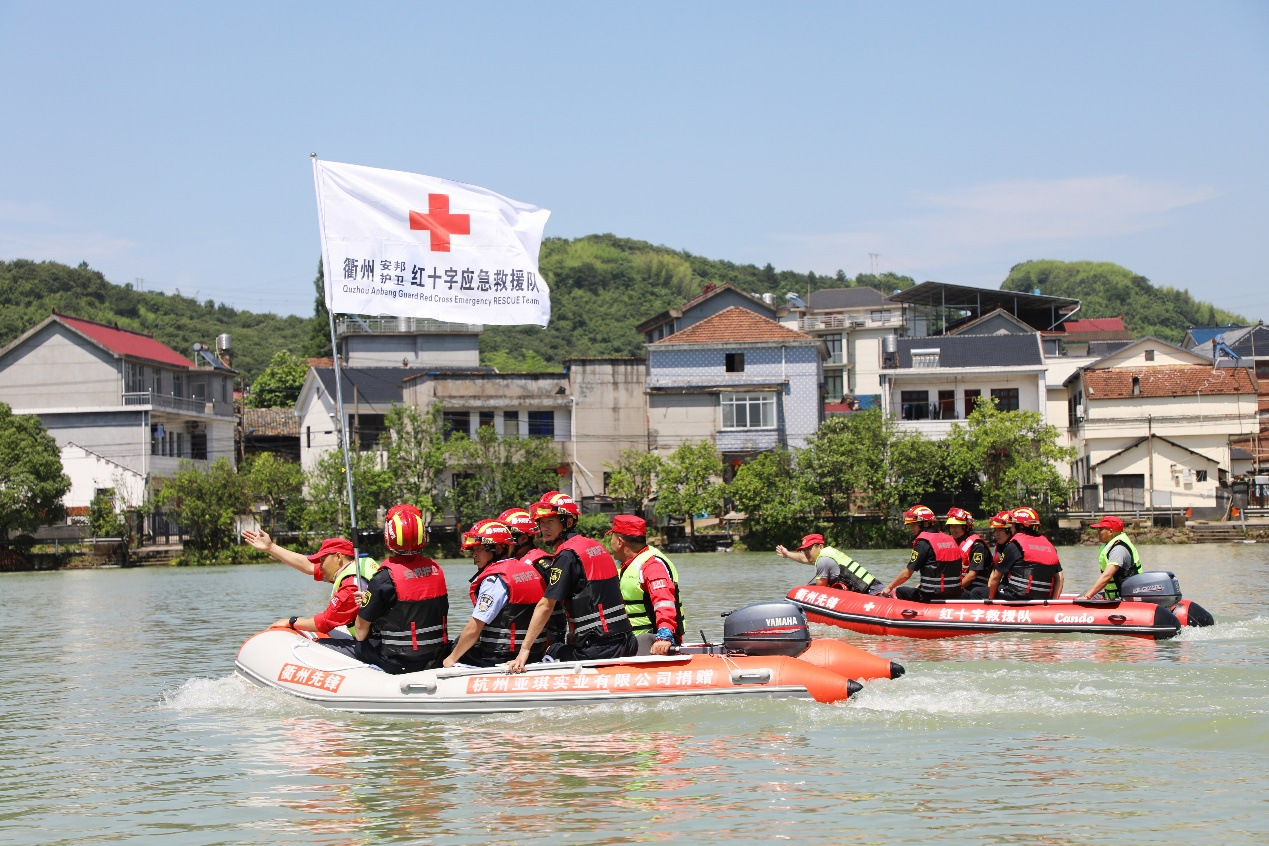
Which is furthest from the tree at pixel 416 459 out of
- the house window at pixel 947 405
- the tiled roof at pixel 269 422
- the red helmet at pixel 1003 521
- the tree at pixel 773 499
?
the red helmet at pixel 1003 521

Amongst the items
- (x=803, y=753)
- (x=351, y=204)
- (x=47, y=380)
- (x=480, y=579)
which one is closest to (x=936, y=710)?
(x=803, y=753)

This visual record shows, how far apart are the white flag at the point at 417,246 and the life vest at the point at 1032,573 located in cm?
848

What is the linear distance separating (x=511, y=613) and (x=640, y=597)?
4.64 feet

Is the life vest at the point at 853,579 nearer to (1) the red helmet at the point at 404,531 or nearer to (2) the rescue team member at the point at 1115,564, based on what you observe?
(2) the rescue team member at the point at 1115,564

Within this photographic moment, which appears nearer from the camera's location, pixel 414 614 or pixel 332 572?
pixel 414 614

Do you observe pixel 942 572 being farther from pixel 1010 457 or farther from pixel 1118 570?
pixel 1010 457

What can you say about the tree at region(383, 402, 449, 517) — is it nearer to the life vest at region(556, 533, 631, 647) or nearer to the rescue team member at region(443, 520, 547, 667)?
the rescue team member at region(443, 520, 547, 667)

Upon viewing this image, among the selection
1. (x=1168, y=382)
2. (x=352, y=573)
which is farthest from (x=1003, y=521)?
(x=1168, y=382)

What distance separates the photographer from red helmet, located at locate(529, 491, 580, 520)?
11.6 m

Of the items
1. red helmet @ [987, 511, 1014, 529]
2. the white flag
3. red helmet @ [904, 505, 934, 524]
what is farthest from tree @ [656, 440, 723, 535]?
the white flag

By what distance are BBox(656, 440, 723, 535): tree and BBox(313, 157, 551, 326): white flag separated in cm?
3705

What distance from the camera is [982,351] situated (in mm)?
56781

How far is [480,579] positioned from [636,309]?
111m

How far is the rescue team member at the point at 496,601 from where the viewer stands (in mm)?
11664
